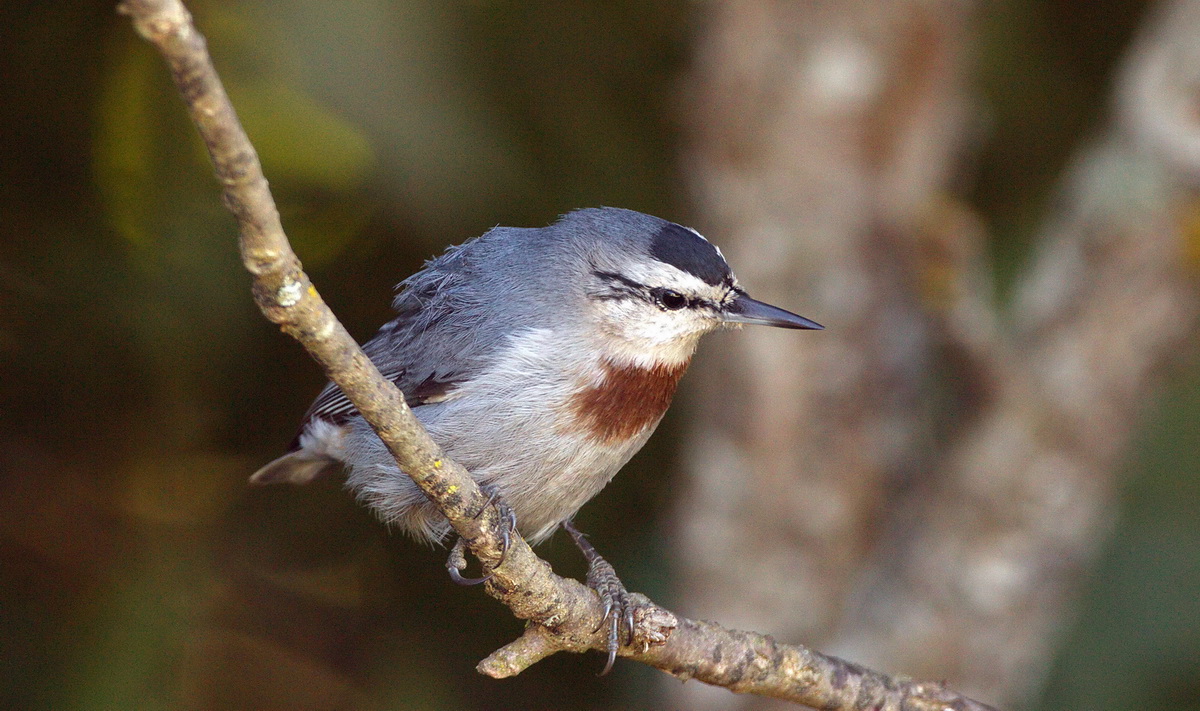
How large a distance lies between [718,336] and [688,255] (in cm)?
193

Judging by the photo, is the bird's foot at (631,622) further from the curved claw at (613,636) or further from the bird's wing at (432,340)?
the bird's wing at (432,340)

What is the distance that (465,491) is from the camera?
7.46ft

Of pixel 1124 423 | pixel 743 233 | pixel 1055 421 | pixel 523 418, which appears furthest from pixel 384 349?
pixel 1124 423

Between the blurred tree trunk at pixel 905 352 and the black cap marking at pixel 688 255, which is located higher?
the blurred tree trunk at pixel 905 352

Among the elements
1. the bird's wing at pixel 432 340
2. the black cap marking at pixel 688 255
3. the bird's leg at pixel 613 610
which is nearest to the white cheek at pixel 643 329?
the black cap marking at pixel 688 255

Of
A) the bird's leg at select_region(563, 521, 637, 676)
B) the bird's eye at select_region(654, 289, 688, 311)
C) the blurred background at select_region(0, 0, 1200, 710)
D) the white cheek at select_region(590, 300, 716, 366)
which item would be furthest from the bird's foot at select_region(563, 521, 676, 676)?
the blurred background at select_region(0, 0, 1200, 710)

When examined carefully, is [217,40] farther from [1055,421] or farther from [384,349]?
[1055,421]

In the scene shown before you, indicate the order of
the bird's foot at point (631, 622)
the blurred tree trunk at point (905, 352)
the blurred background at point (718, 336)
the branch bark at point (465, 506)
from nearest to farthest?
1. the branch bark at point (465, 506)
2. the bird's foot at point (631, 622)
3. the blurred background at point (718, 336)
4. the blurred tree trunk at point (905, 352)

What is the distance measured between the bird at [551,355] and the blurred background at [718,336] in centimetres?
100

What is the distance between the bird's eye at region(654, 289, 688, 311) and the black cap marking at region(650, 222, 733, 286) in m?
0.08

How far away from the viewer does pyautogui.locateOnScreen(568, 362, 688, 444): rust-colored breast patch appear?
9.60 ft

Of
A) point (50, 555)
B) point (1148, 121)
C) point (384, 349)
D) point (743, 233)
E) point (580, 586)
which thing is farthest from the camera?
point (743, 233)

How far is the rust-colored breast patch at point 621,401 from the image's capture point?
2.93 meters

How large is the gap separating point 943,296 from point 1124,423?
94 centimetres
